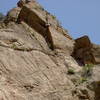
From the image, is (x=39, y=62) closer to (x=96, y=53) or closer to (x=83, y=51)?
(x=83, y=51)

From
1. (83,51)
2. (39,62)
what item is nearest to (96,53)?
(83,51)

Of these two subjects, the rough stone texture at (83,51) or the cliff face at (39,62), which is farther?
the rough stone texture at (83,51)

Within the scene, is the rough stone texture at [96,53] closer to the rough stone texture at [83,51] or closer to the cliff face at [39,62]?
the cliff face at [39,62]

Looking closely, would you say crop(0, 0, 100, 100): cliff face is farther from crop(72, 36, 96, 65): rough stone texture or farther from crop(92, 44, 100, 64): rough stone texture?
crop(72, 36, 96, 65): rough stone texture

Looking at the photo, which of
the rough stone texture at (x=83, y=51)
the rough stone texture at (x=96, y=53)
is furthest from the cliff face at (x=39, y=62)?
the rough stone texture at (x=83, y=51)

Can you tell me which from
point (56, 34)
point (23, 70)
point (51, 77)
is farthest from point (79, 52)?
point (23, 70)

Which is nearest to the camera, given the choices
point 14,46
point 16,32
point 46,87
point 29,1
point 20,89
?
point 20,89

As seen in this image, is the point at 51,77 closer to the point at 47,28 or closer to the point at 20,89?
the point at 20,89

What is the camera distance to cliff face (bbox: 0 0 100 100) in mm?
15820

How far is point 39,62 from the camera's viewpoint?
1808 cm

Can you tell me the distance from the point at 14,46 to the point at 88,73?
473 centimetres

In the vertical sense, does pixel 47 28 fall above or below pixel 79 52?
above

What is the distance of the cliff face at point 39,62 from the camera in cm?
1582

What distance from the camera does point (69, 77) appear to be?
1828 centimetres
